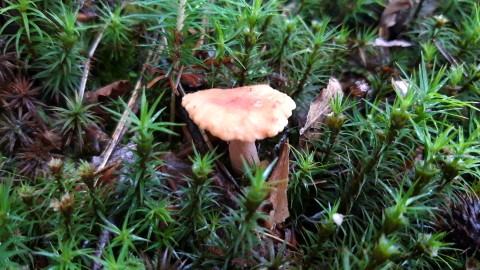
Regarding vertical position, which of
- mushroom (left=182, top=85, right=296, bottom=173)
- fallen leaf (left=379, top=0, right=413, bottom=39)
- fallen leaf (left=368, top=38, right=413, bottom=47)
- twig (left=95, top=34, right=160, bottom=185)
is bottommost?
twig (left=95, top=34, right=160, bottom=185)

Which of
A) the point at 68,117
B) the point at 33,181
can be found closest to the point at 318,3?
the point at 68,117

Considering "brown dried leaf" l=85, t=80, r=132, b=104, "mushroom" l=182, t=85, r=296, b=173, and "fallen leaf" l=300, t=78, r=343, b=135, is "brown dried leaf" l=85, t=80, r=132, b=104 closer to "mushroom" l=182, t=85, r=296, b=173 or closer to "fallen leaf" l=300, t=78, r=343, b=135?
"mushroom" l=182, t=85, r=296, b=173

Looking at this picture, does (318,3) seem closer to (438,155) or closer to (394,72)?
(394,72)

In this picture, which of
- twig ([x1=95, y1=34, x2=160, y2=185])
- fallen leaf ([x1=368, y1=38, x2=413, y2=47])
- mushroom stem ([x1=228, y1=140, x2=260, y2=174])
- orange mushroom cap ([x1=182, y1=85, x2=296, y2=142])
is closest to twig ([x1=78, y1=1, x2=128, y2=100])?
twig ([x1=95, y1=34, x2=160, y2=185])

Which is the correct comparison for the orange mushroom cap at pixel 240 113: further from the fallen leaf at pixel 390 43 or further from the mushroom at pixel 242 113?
the fallen leaf at pixel 390 43

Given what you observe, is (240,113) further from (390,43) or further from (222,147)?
(390,43)

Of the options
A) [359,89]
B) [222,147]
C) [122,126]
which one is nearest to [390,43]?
[359,89]
